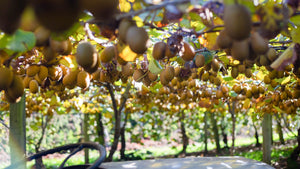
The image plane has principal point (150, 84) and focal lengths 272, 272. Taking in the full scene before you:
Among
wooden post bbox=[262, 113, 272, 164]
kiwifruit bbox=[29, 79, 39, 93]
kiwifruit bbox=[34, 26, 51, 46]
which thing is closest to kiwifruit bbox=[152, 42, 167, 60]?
kiwifruit bbox=[34, 26, 51, 46]

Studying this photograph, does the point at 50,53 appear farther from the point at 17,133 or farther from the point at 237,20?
the point at 17,133

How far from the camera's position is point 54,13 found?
1.16 feet

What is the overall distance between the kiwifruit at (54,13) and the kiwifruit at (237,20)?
29cm

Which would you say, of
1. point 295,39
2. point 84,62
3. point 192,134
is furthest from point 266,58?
point 192,134

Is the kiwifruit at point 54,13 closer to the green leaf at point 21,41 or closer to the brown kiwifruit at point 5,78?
the green leaf at point 21,41

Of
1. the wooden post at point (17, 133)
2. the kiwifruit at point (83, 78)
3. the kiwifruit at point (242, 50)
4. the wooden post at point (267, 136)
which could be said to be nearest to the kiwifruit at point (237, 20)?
the kiwifruit at point (242, 50)

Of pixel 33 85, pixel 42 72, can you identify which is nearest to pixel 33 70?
pixel 42 72

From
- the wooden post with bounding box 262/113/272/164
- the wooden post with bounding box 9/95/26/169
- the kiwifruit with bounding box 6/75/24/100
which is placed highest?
the kiwifruit with bounding box 6/75/24/100

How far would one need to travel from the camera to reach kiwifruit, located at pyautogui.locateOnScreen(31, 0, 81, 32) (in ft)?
1.15

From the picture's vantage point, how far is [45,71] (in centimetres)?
113

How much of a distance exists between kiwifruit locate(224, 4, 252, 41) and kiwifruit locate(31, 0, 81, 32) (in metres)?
0.29

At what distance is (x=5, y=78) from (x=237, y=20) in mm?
595

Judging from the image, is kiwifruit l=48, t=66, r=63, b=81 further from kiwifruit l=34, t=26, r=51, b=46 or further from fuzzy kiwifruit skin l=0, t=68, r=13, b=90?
kiwifruit l=34, t=26, r=51, b=46

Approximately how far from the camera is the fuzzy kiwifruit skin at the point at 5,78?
0.71 metres
